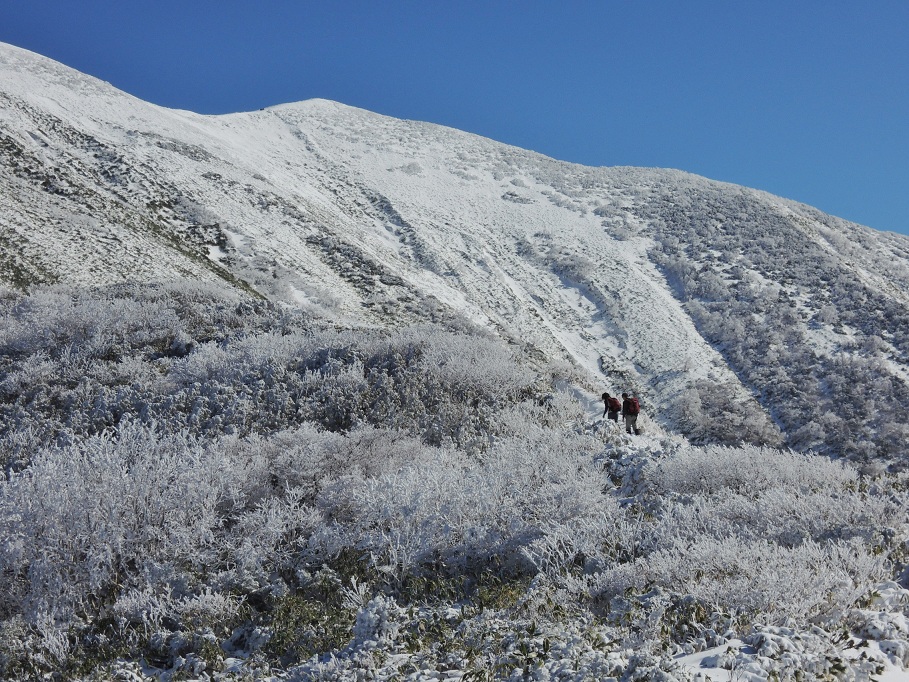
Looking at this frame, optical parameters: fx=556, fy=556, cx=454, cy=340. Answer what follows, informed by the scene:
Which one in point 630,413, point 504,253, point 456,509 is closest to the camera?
point 456,509

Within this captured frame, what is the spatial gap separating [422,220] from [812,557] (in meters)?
38.1

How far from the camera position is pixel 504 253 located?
38.8m

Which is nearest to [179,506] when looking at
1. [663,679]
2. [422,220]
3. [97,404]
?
[663,679]

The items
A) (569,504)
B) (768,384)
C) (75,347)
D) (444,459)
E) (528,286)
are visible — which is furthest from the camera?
(528,286)

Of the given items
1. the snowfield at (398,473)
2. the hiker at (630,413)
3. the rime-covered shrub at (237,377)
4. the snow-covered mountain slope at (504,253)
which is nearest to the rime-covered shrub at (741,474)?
the snowfield at (398,473)

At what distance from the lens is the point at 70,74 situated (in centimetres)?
4659

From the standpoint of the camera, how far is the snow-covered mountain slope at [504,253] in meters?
23.3

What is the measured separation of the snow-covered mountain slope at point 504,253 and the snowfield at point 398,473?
23 centimetres

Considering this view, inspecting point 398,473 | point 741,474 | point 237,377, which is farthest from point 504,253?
point 398,473

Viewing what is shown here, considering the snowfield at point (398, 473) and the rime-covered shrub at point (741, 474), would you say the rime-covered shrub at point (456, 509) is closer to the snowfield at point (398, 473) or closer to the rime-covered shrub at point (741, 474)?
the snowfield at point (398, 473)

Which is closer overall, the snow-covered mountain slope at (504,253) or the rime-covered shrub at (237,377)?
the rime-covered shrub at (237,377)

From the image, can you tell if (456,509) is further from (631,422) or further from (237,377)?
(237,377)

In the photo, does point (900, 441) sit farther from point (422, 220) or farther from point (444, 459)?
point (422, 220)

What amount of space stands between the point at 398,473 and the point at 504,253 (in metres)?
32.2
